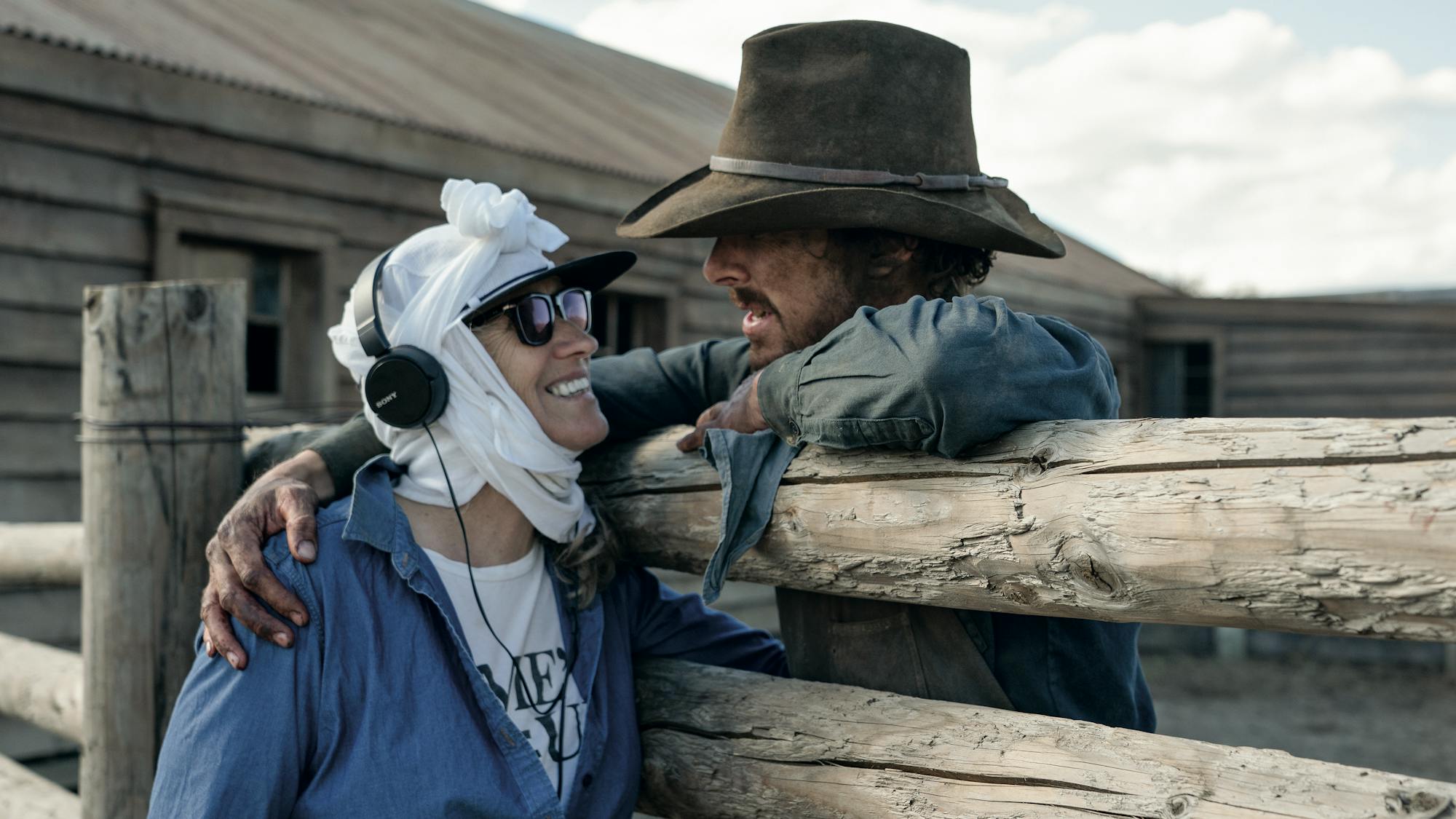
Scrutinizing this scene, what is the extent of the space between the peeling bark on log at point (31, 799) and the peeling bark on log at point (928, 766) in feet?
5.30

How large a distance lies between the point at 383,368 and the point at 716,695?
866 mm

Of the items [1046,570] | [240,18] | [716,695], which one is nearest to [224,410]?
[716,695]

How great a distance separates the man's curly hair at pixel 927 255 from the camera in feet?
7.54

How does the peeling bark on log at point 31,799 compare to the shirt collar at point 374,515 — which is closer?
the shirt collar at point 374,515

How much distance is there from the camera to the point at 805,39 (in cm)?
236

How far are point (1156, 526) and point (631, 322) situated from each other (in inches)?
268

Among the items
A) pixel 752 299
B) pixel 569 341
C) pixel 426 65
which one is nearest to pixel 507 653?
pixel 569 341

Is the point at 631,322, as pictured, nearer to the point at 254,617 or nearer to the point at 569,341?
the point at 569,341

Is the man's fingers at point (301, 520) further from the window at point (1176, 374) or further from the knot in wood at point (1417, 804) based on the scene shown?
the window at point (1176, 374)

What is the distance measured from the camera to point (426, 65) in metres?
8.60

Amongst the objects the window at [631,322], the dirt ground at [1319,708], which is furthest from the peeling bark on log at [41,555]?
the dirt ground at [1319,708]

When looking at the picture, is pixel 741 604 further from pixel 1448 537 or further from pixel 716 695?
pixel 1448 537

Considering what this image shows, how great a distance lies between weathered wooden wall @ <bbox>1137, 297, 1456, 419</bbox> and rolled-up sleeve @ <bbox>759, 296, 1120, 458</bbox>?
13.5m

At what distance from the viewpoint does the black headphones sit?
6.75 feet
